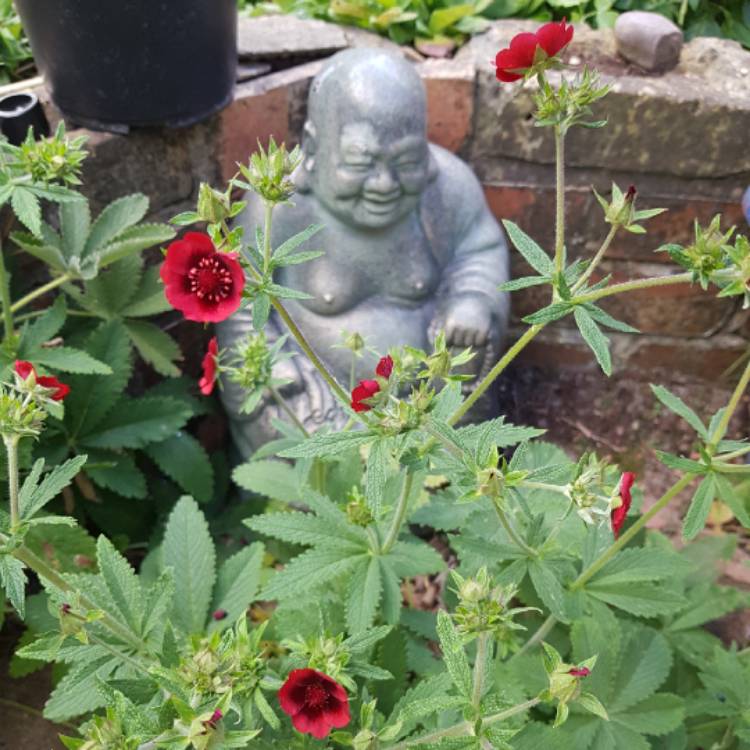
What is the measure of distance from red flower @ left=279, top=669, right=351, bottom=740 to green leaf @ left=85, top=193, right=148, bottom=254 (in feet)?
3.48

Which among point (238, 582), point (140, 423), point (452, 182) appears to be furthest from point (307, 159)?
point (238, 582)

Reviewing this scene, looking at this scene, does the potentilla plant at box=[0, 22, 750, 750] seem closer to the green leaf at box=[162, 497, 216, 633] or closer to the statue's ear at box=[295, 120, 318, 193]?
the green leaf at box=[162, 497, 216, 633]

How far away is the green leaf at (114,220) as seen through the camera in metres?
1.69

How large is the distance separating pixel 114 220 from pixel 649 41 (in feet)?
4.27

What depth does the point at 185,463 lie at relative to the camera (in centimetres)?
188

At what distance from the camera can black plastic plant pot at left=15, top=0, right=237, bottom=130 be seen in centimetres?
163

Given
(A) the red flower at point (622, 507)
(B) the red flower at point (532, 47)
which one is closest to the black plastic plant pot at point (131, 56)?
(B) the red flower at point (532, 47)

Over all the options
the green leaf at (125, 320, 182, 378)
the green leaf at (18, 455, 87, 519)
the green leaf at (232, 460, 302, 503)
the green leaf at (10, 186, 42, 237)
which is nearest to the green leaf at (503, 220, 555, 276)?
the green leaf at (18, 455, 87, 519)

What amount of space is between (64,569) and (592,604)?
0.87m

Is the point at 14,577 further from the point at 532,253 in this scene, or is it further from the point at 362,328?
the point at 362,328

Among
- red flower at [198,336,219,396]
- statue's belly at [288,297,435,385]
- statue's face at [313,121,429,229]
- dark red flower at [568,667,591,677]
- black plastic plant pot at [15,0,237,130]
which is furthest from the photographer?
statue's belly at [288,297,435,385]

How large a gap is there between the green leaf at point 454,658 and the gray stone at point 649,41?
166cm

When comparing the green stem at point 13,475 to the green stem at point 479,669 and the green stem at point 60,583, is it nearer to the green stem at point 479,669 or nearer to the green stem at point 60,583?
the green stem at point 60,583

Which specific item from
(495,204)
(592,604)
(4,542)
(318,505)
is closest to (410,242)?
(495,204)
